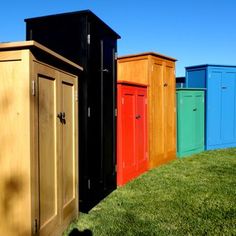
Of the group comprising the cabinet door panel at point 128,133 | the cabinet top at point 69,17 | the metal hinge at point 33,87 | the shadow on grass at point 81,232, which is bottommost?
the shadow on grass at point 81,232

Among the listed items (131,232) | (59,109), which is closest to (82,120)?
(59,109)

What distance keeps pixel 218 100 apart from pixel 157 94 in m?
2.22

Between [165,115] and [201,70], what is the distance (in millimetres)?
1939

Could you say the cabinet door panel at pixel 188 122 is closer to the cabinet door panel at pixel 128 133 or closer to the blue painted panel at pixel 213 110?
the blue painted panel at pixel 213 110

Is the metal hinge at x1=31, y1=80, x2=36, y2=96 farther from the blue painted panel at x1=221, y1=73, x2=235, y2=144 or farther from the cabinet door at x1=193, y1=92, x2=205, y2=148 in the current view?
the blue painted panel at x1=221, y1=73, x2=235, y2=144

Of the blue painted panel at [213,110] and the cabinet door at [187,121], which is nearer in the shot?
the cabinet door at [187,121]

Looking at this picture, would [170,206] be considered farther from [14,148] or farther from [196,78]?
[196,78]

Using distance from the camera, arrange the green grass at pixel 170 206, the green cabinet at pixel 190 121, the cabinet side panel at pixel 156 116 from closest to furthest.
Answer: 1. the green grass at pixel 170 206
2. the cabinet side panel at pixel 156 116
3. the green cabinet at pixel 190 121

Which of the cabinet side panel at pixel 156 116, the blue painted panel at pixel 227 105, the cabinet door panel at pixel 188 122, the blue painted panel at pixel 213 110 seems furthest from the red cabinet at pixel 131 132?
the blue painted panel at pixel 227 105

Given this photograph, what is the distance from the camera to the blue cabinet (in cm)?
683

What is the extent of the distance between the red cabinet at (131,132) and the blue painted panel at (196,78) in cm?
241

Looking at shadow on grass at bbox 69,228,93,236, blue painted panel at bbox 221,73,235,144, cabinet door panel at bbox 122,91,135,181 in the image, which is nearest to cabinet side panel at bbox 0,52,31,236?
shadow on grass at bbox 69,228,93,236

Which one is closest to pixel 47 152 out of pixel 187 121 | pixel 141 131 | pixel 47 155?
pixel 47 155

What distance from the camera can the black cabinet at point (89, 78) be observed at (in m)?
3.09
